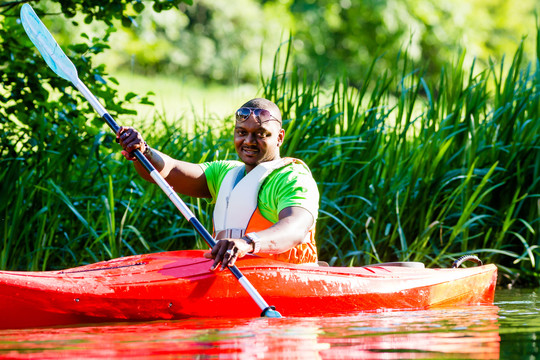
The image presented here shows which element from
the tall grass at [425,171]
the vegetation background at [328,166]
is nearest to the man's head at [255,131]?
the vegetation background at [328,166]

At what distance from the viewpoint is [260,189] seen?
3.79 m

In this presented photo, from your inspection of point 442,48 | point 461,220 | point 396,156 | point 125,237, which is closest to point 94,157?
point 125,237

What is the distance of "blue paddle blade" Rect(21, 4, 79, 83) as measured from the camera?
424 centimetres

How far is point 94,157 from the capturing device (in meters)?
5.29

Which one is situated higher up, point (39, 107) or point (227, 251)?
point (39, 107)

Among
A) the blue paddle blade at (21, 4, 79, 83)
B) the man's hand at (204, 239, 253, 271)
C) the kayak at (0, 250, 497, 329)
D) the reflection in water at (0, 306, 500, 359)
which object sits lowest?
the reflection in water at (0, 306, 500, 359)

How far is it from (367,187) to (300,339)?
2.39 metres

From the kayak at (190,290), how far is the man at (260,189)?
0.43 feet

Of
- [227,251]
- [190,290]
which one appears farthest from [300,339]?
[190,290]

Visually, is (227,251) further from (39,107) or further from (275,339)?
(39,107)

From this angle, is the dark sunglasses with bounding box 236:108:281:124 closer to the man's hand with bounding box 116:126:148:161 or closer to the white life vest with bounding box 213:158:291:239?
the white life vest with bounding box 213:158:291:239

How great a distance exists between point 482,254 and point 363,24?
16.6m

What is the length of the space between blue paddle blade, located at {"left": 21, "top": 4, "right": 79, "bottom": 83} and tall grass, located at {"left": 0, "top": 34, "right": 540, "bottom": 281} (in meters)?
0.55

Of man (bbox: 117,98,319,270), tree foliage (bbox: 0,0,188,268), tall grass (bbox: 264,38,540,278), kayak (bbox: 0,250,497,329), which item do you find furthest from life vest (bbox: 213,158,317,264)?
tree foliage (bbox: 0,0,188,268)
